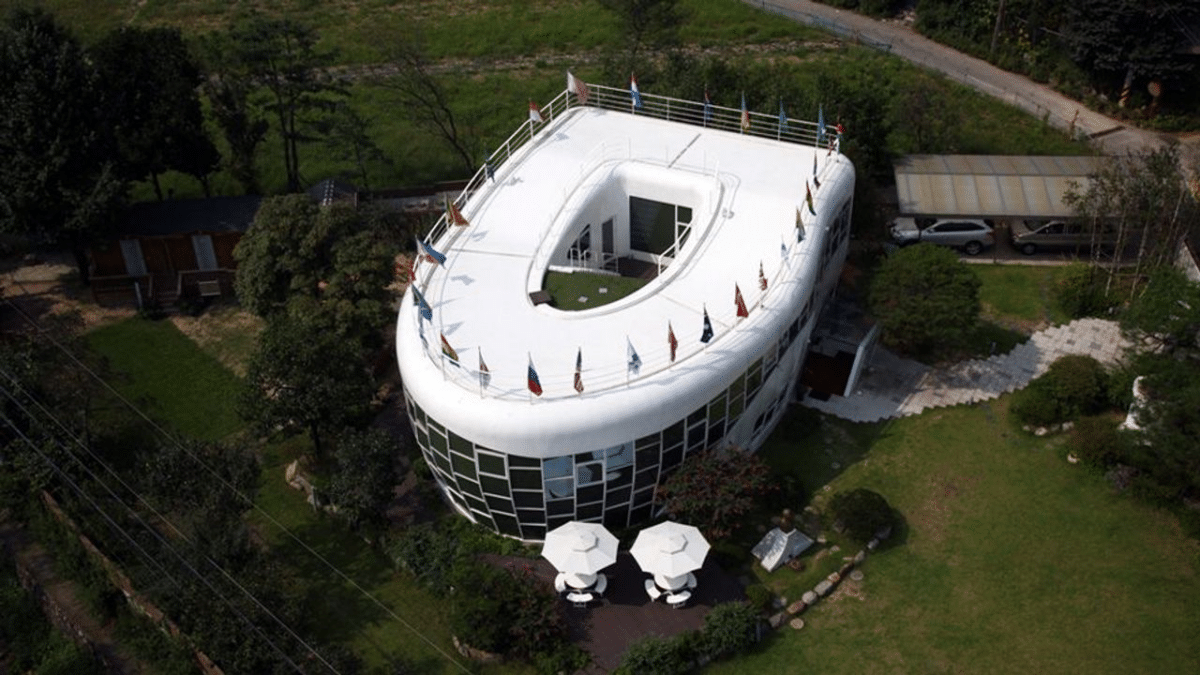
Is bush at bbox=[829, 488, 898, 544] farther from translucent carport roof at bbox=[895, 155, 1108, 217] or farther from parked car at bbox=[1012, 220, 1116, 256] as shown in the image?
parked car at bbox=[1012, 220, 1116, 256]

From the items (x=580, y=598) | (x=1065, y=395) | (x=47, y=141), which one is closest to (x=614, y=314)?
(x=580, y=598)

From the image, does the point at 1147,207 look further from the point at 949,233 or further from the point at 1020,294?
the point at 949,233

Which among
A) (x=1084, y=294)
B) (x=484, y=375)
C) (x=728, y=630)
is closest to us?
(x=728, y=630)

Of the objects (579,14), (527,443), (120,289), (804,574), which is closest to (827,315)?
(804,574)

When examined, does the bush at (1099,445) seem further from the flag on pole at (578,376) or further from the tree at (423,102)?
the tree at (423,102)

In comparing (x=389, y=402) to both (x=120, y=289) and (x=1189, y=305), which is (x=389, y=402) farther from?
(x=1189, y=305)
